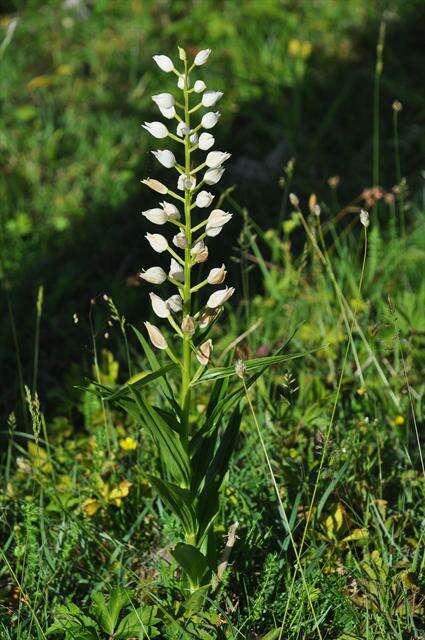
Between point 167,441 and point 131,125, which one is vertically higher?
point 131,125

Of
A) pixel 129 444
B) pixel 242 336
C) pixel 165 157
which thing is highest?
pixel 165 157

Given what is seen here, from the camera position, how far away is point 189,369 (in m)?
1.72

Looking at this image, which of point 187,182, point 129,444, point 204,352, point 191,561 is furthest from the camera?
point 129,444

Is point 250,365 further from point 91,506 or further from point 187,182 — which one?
point 91,506

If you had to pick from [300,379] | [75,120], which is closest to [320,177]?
[75,120]

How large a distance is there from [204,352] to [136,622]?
0.67 metres

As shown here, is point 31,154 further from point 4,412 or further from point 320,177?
point 4,412

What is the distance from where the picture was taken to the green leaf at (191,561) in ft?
5.74

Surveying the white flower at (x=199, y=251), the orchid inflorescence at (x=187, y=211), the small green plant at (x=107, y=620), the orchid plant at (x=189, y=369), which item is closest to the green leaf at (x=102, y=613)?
the small green plant at (x=107, y=620)

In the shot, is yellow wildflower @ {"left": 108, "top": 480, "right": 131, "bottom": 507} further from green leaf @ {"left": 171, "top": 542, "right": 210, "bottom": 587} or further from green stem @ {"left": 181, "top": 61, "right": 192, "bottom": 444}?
green stem @ {"left": 181, "top": 61, "right": 192, "bottom": 444}

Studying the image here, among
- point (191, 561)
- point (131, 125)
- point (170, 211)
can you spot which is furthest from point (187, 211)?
point (131, 125)

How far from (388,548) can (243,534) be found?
1.25 ft

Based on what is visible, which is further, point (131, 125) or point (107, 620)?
point (131, 125)

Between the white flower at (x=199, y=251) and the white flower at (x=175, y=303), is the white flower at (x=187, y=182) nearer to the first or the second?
the white flower at (x=199, y=251)
